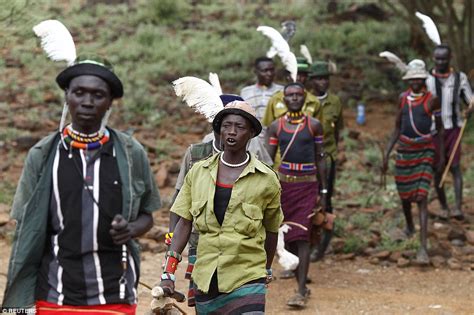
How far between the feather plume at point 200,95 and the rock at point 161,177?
21.8ft

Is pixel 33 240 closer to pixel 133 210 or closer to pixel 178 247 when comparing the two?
pixel 133 210

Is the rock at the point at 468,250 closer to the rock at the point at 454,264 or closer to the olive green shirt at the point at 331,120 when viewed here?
the rock at the point at 454,264

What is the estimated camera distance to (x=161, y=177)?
12641 mm

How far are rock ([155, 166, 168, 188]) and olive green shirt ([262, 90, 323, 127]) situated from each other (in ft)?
12.2

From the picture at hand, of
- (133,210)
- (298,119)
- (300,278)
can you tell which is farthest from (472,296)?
(133,210)

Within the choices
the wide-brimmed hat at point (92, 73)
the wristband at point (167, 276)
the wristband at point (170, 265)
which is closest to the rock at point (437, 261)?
the wristband at point (170, 265)

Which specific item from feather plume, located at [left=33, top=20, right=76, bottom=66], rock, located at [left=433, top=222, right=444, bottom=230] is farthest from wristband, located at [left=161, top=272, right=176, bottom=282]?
rock, located at [left=433, top=222, right=444, bottom=230]

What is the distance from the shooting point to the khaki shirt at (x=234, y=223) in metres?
4.99

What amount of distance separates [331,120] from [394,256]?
5.14ft

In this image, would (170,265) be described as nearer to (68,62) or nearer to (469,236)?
(68,62)

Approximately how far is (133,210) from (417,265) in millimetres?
5792

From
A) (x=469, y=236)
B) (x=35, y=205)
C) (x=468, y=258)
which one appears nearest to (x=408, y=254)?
(x=468, y=258)

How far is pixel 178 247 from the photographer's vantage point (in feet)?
16.6

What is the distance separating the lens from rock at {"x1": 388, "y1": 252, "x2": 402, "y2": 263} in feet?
32.2
